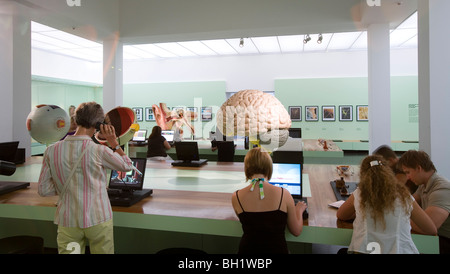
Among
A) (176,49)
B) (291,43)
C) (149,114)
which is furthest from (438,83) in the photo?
(149,114)

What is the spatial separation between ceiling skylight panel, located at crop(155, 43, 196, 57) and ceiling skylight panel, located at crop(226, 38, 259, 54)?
5.33 feet

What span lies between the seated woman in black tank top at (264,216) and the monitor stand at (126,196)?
36.7 inches

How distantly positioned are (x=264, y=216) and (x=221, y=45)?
8.27 meters

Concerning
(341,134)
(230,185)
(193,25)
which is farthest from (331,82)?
(230,185)

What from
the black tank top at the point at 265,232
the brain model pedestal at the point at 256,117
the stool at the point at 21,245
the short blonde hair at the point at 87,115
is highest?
the short blonde hair at the point at 87,115

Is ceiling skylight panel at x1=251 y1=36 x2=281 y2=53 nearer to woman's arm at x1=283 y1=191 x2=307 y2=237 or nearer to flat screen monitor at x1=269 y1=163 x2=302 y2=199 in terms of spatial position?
flat screen monitor at x1=269 y1=163 x2=302 y2=199

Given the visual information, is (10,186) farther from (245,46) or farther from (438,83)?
(245,46)

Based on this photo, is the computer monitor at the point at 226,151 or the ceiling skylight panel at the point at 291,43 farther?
the ceiling skylight panel at the point at 291,43

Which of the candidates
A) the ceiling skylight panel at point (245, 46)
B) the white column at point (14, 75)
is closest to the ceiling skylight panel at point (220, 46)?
the ceiling skylight panel at point (245, 46)

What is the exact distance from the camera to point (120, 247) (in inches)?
115

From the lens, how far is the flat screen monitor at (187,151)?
14.1ft

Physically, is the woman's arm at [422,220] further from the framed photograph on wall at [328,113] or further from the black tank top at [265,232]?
the framed photograph on wall at [328,113]

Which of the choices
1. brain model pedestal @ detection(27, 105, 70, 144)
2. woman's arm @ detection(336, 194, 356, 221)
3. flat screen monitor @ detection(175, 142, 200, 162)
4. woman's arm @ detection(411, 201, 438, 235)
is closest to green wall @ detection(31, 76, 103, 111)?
flat screen monitor @ detection(175, 142, 200, 162)
